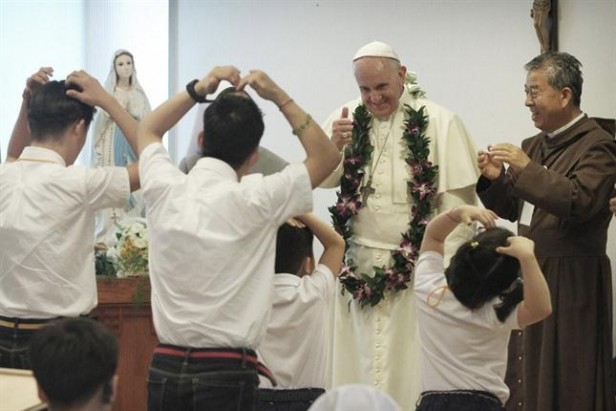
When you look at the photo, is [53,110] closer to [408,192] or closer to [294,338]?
[294,338]

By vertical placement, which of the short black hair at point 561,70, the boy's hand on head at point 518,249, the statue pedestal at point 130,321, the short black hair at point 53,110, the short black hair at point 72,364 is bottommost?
the statue pedestal at point 130,321

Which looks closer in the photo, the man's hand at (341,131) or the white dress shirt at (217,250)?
the white dress shirt at (217,250)

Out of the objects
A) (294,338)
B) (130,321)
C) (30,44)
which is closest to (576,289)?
(294,338)

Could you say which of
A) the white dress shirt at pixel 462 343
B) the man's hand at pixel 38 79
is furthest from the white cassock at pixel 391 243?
the man's hand at pixel 38 79

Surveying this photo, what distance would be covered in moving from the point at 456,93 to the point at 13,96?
309 centimetres

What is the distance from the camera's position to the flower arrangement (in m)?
5.43

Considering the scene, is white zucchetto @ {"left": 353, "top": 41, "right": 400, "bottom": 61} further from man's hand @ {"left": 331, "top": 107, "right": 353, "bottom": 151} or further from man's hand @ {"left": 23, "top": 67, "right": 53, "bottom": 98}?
man's hand @ {"left": 23, "top": 67, "right": 53, "bottom": 98}

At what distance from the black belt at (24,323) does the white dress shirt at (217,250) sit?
2.08ft

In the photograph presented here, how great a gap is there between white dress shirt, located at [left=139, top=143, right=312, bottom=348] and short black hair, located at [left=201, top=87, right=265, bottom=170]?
56 mm

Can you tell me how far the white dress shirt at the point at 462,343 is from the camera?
3531 millimetres

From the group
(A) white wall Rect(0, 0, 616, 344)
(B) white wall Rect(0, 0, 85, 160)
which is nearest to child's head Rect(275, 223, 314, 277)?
(A) white wall Rect(0, 0, 616, 344)

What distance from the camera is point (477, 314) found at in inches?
139

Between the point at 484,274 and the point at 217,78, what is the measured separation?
110cm

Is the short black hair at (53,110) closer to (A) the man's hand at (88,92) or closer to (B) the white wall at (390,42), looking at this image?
(A) the man's hand at (88,92)
